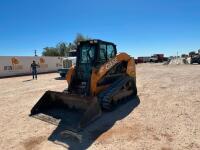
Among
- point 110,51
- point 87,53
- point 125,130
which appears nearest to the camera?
point 125,130

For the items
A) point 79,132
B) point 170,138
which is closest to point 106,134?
point 79,132

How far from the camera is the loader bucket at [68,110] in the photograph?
6.34 metres

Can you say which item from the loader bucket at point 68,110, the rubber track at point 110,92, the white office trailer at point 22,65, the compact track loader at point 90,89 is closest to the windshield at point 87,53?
the compact track loader at point 90,89

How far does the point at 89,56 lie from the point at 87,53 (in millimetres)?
164

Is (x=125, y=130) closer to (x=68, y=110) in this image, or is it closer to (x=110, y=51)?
(x=68, y=110)

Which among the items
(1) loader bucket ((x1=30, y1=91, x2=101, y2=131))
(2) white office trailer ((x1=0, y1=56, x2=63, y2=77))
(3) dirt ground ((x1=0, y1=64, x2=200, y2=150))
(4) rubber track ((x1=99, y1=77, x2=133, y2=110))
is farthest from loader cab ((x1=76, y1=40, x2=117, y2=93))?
(2) white office trailer ((x1=0, y1=56, x2=63, y2=77))

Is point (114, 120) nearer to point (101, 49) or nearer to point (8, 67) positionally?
point (101, 49)

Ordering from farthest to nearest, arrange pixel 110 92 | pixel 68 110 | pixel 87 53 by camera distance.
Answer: pixel 87 53, pixel 110 92, pixel 68 110

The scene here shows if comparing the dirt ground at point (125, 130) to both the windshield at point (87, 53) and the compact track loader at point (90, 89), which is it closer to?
the compact track loader at point (90, 89)

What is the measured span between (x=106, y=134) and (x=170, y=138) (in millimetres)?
1690

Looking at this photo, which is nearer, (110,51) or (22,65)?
(110,51)

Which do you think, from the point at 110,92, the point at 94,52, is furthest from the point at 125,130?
the point at 94,52

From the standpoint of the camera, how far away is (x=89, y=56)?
8.86 metres

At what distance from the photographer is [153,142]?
17.6 ft
